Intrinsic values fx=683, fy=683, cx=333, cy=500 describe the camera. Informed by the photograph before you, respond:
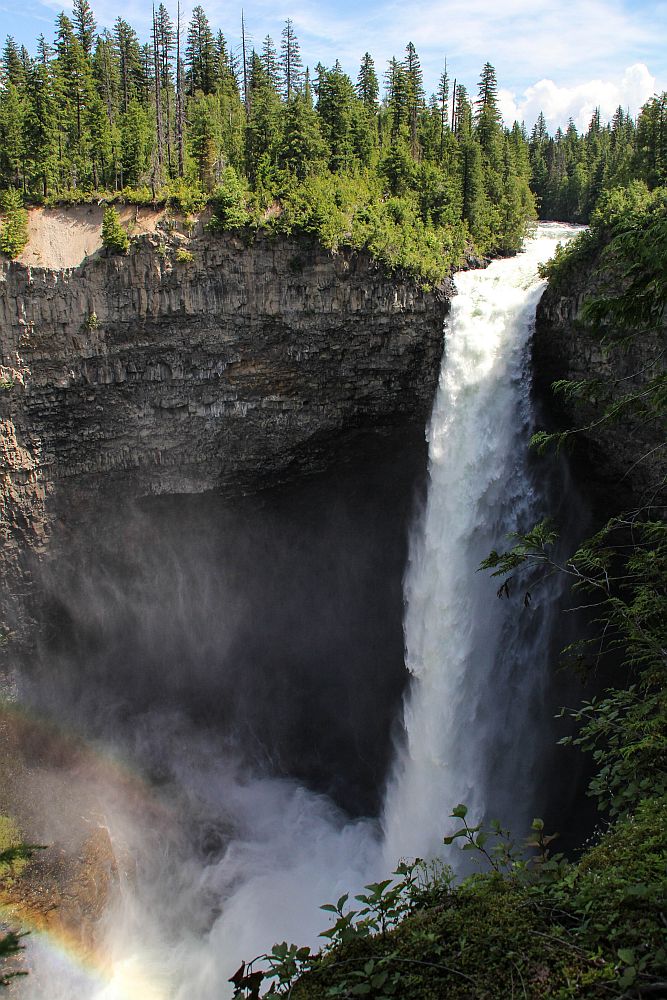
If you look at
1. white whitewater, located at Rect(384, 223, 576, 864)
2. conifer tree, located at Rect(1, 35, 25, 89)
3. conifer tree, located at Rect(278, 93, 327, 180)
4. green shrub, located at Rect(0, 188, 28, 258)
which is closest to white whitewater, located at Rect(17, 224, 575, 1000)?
white whitewater, located at Rect(384, 223, 576, 864)

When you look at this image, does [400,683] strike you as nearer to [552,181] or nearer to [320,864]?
[320,864]

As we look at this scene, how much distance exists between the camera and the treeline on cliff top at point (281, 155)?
21.0m

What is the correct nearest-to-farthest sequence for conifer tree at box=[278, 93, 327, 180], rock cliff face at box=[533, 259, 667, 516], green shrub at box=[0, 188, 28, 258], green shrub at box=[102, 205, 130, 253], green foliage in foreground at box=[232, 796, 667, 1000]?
1. green foliage in foreground at box=[232, 796, 667, 1000]
2. rock cliff face at box=[533, 259, 667, 516]
3. green shrub at box=[102, 205, 130, 253]
4. green shrub at box=[0, 188, 28, 258]
5. conifer tree at box=[278, 93, 327, 180]

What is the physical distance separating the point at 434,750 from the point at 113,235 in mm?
17255

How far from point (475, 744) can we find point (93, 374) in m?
15.3

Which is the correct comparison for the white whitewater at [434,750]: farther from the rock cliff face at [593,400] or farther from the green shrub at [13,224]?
the green shrub at [13,224]

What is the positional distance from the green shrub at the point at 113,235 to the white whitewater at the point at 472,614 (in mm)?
9909

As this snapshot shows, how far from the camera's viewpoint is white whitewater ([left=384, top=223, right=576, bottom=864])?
18.0m

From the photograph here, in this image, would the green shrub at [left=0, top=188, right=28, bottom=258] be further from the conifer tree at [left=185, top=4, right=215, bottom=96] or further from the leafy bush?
the conifer tree at [left=185, top=4, right=215, bottom=96]

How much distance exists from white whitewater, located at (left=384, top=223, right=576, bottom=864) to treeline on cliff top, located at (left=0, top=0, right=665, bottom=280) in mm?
3429

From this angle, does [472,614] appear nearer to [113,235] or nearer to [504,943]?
[504,943]

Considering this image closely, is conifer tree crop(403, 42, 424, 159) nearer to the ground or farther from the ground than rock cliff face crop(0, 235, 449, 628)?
farther from the ground

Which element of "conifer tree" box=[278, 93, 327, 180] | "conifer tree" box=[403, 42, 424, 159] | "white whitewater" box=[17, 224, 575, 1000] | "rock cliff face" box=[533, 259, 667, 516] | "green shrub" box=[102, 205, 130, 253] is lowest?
"white whitewater" box=[17, 224, 575, 1000]

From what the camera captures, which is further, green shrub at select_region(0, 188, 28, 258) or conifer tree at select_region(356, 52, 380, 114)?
conifer tree at select_region(356, 52, 380, 114)
